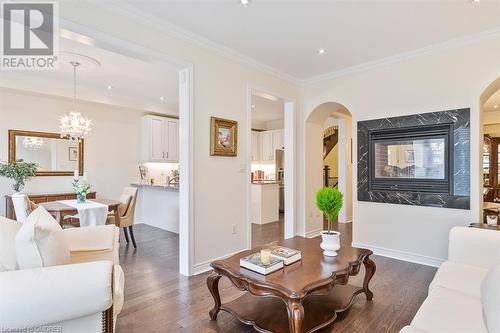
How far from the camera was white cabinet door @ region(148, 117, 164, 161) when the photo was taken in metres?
6.27

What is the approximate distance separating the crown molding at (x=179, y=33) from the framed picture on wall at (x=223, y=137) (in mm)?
915

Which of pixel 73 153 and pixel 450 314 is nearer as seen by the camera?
pixel 450 314

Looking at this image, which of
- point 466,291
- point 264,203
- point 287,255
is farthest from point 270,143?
point 466,291

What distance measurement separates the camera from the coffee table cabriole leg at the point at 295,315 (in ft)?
5.41

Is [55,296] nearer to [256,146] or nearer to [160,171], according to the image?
[160,171]

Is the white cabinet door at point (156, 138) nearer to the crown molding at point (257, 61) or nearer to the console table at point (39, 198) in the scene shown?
the console table at point (39, 198)

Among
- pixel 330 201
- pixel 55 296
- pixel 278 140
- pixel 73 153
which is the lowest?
pixel 55 296

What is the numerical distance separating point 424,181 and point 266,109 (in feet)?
13.8

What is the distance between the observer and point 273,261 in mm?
2092

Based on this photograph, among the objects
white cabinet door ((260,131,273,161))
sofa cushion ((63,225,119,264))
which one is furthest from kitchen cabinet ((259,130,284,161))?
sofa cushion ((63,225,119,264))

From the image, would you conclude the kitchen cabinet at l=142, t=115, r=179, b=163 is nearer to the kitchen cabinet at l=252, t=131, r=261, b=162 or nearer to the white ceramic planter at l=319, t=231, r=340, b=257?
the kitchen cabinet at l=252, t=131, r=261, b=162

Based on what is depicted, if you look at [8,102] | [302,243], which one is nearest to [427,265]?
[302,243]

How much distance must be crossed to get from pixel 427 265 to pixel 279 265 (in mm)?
2631

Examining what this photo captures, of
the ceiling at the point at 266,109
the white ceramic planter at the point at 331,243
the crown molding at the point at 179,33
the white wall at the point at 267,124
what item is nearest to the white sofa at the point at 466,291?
the white ceramic planter at the point at 331,243
